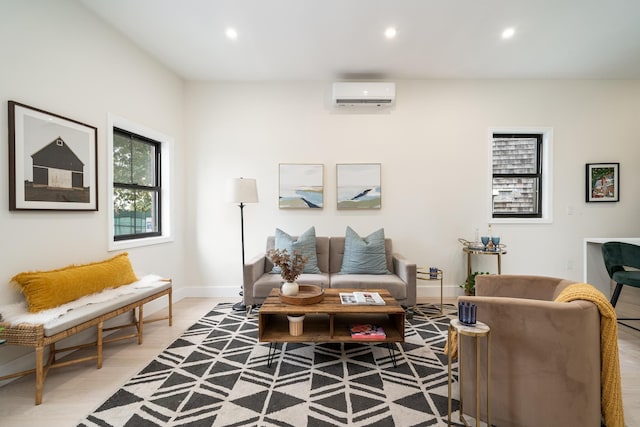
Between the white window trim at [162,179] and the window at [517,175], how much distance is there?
4.47 meters

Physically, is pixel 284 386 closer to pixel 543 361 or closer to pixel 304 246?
pixel 543 361

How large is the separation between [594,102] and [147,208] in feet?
20.2

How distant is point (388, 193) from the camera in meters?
3.73

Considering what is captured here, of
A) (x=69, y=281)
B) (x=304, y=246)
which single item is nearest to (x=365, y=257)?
(x=304, y=246)

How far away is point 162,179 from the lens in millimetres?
3555

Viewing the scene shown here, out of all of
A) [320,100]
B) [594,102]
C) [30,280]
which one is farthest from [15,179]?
[594,102]

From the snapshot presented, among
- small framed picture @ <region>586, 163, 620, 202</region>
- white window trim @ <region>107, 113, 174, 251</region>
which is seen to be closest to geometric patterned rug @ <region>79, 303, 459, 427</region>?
white window trim @ <region>107, 113, 174, 251</region>

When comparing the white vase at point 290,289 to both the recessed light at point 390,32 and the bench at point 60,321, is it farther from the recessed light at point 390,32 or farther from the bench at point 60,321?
the recessed light at point 390,32

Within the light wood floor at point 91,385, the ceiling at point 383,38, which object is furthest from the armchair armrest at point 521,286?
the ceiling at point 383,38

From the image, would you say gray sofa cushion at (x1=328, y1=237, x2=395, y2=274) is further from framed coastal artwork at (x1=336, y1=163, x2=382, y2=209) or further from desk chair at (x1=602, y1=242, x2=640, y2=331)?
desk chair at (x1=602, y1=242, x2=640, y2=331)

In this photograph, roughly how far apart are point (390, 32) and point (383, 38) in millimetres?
112

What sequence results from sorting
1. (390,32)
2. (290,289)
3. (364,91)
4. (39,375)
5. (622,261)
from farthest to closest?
(364,91) < (390,32) < (622,261) < (290,289) < (39,375)

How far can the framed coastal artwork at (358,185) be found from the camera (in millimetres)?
3695

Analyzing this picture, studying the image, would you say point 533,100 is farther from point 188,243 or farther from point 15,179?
point 15,179
